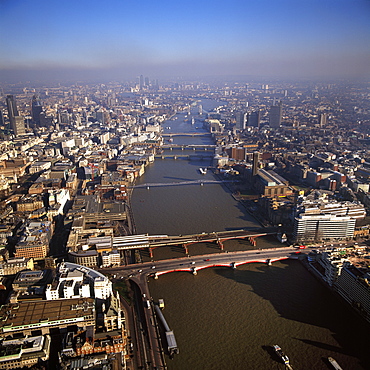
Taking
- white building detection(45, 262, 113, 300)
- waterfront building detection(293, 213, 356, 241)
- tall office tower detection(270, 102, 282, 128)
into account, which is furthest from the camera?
tall office tower detection(270, 102, 282, 128)

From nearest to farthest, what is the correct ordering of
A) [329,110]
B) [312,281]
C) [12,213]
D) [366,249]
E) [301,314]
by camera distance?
1. [301,314]
2. [312,281]
3. [366,249]
4. [12,213]
5. [329,110]

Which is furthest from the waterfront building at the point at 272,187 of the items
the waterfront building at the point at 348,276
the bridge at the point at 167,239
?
the waterfront building at the point at 348,276

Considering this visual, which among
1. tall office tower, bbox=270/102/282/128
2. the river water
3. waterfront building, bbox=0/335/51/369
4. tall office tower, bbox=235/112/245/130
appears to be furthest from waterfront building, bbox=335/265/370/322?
tall office tower, bbox=235/112/245/130

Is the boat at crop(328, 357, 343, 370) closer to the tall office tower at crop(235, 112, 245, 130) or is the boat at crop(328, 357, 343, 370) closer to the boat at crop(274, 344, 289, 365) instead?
the boat at crop(274, 344, 289, 365)

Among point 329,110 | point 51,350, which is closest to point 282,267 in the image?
point 51,350

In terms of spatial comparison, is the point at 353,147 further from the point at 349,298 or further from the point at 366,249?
the point at 349,298

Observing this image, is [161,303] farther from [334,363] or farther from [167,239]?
[334,363]
